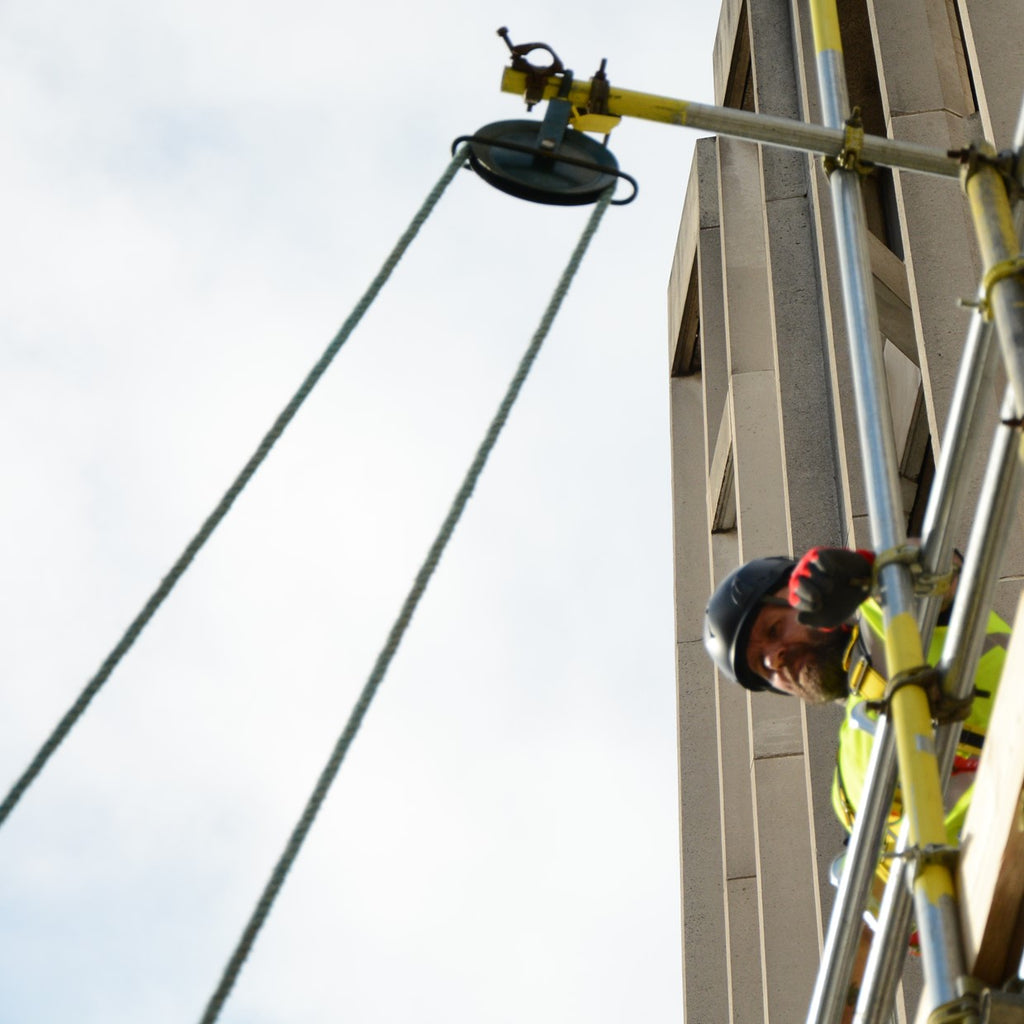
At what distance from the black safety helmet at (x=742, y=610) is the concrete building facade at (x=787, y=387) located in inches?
76.1

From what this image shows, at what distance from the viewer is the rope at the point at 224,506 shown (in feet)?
11.1

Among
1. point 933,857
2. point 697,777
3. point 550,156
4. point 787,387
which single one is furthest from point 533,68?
point 697,777

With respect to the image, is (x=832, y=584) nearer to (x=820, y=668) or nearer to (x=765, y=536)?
(x=820, y=668)

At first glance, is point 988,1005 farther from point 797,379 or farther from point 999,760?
point 797,379

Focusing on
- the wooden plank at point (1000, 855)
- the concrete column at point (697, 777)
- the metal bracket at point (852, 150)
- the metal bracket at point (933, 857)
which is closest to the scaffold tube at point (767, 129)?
the metal bracket at point (852, 150)

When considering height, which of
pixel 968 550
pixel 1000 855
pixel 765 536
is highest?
pixel 765 536

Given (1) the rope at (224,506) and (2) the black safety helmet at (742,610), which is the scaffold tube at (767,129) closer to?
(1) the rope at (224,506)

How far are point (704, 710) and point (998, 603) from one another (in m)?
5.28

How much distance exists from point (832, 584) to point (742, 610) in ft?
4.83

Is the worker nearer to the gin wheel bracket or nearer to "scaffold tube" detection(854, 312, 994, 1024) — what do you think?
"scaffold tube" detection(854, 312, 994, 1024)

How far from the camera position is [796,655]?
4.39 m

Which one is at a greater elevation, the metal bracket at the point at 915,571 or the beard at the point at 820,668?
the beard at the point at 820,668

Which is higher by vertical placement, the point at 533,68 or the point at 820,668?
the point at 533,68

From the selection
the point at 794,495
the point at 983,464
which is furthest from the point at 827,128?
the point at 794,495
